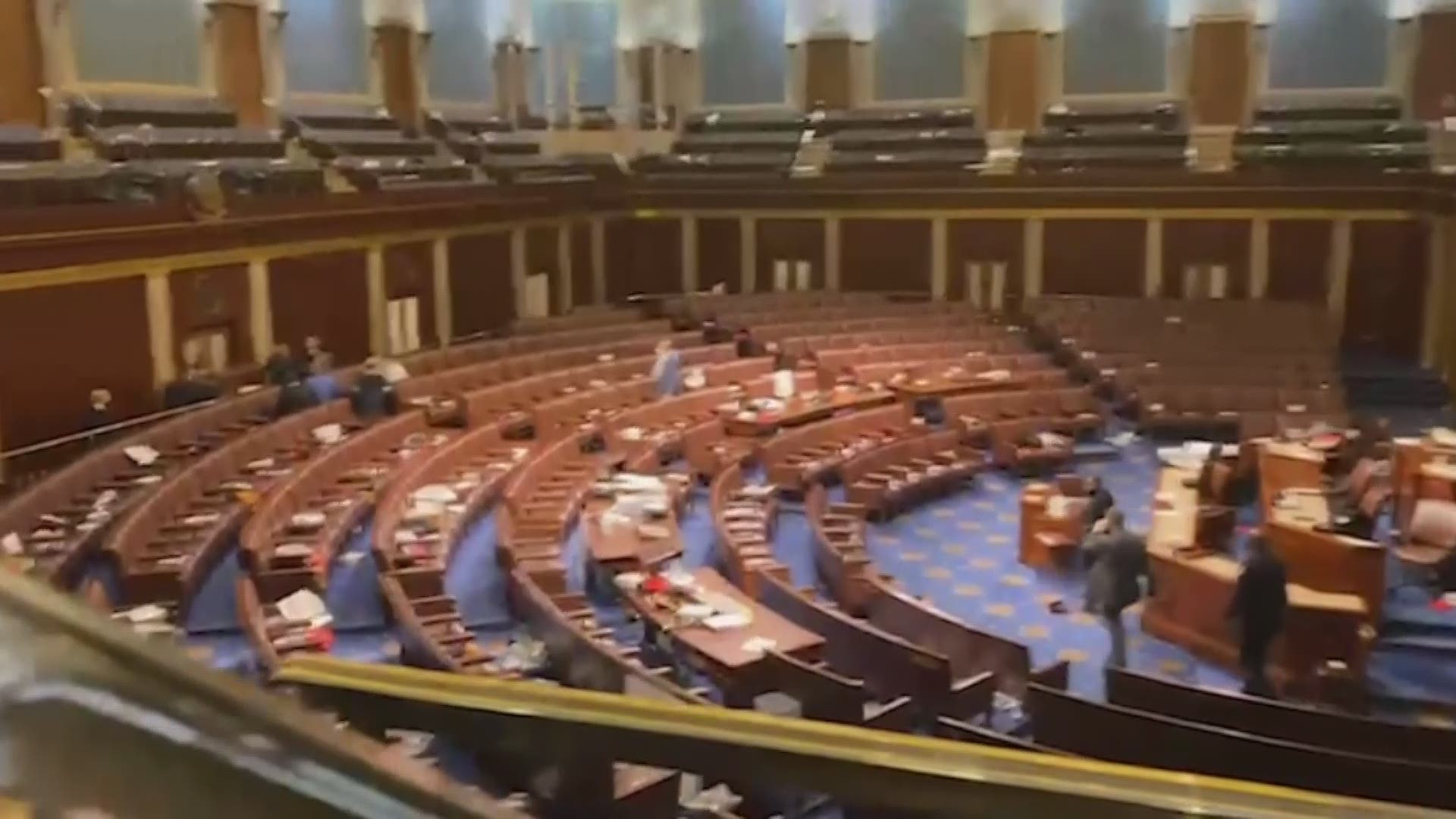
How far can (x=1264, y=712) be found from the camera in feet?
18.5

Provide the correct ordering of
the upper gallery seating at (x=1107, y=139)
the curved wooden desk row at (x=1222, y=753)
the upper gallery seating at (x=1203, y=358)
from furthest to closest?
the upper gallery seating at (x=1107, y=139) → the upper gallery seating at (x=1203, y=358) → the curved wooden desk row at (x=1222, y=753)

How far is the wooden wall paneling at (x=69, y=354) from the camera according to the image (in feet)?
32.8

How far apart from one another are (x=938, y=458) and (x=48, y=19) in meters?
8.72

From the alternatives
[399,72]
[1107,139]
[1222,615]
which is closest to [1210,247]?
[1107,139]

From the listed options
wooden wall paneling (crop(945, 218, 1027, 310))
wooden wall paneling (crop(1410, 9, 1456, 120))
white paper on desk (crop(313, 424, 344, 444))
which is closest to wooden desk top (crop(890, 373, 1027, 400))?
wooden wall paneling (crop(945, 218, 1027, 310))

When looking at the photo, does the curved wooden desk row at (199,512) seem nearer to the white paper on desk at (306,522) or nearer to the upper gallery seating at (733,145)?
the white paper on desk at (306,522)

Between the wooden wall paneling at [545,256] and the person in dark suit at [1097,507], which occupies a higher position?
the wooden wall paneling at [545,256]

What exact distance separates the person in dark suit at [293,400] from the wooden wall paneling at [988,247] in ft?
30.1

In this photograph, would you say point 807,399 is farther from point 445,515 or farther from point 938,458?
point 445,515

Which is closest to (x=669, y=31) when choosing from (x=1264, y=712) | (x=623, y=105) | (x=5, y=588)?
(x=623, y=105)

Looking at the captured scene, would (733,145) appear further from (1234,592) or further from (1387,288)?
(1234,592)

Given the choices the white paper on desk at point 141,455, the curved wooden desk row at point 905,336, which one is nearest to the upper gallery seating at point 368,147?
the curved wooden desk row at point 905,336

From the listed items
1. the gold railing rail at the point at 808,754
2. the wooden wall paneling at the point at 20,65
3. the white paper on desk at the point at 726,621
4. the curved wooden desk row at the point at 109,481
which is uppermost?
the wooden wall paneling at the point at 20,65

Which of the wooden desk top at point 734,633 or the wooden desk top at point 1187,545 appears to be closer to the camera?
the wooden desk top at point 734,633
